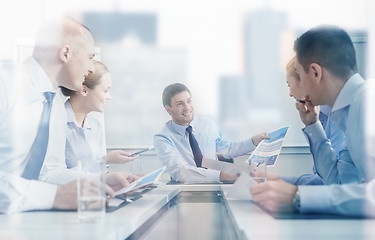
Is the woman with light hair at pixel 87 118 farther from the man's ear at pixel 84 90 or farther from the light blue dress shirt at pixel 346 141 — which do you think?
the light blue dress shirt at pixel 346 141

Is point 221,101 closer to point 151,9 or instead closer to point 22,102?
point 151,9

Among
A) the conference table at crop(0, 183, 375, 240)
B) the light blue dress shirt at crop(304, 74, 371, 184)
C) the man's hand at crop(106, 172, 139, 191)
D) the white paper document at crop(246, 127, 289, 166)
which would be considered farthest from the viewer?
the white paper document at crop(246, 127, 289, 166)

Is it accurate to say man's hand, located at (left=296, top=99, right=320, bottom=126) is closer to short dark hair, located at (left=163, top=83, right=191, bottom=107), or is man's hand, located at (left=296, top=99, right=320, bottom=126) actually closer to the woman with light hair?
the woman with light hair

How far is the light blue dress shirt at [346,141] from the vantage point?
150 cm

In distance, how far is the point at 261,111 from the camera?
341 centimetres

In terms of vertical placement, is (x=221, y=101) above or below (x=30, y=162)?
A: above

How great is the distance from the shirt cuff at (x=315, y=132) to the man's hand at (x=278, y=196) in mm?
905

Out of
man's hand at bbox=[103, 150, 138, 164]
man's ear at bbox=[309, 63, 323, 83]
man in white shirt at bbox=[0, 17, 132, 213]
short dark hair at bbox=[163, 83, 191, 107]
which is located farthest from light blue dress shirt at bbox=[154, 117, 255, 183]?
man's ear at bbox=[309, 63, 323, 83]

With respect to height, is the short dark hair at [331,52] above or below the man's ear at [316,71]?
above

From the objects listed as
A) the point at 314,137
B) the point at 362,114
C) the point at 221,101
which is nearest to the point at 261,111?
the point at 221,101

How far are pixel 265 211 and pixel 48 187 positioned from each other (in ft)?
1.99

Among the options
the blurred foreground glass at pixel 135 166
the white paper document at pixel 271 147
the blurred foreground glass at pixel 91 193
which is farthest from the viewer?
the blurred foreground glass at pixel 135 166

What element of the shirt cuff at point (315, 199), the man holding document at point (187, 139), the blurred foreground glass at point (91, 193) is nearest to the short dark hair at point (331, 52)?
the shirt cuff at point (315, 199)

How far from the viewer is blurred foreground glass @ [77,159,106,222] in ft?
3.56
